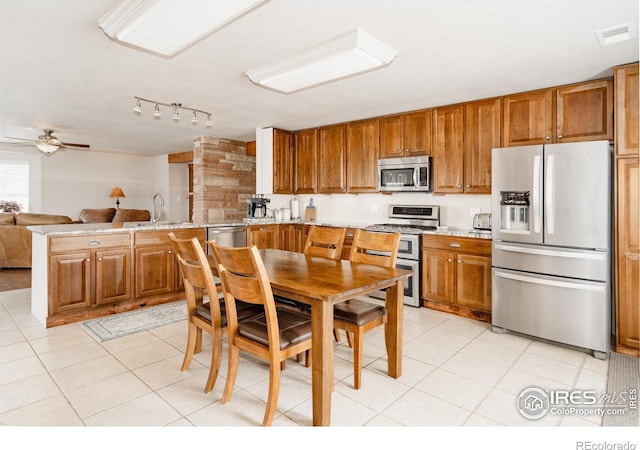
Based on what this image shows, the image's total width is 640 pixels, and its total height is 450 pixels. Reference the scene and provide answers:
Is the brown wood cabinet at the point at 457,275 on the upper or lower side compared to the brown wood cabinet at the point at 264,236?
lower

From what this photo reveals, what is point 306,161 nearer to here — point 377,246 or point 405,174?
point 405,174

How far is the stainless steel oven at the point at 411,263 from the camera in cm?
409

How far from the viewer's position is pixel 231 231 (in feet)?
16.2

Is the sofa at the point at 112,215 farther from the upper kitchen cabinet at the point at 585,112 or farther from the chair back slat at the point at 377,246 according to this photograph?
the upper kitchen cabinet at the point at 585,112

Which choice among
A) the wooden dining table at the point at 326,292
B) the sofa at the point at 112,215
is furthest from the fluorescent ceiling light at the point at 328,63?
the sofa at the point at 112,215

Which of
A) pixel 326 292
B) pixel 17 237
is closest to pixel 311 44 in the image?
pixel 326 292

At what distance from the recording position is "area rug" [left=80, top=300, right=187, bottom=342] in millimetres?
3276

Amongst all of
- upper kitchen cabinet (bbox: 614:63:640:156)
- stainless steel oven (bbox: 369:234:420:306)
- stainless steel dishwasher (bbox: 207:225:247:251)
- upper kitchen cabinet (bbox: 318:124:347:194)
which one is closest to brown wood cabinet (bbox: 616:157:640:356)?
upper kitchen cabinet (bbox: 614:63:640:156)

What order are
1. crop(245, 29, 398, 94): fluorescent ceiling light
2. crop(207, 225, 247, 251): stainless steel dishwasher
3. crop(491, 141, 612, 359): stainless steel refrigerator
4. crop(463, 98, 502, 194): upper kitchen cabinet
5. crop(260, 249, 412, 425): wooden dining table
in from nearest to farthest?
crop(260, 249, 412, 425): wooden dining table → crop(245, 29, 398, 94): fluorescent ceiling light → crop(491, 141, 612, 359): stainless steel refrigerator → crop(463, 98, 502, 194): upper kitchen cabinet → crop(207, 225, 247, 251): stainless steel dishwasher

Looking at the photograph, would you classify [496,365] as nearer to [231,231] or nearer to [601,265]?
[601,265]

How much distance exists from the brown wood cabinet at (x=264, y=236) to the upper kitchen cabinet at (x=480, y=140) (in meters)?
2.70

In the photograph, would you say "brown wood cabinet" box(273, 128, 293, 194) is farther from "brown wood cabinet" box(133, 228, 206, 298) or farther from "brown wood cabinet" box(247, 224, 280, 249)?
"brown wood cabinet" box(133, 228, 206, 298)

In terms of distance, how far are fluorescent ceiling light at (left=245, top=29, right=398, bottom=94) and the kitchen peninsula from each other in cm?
213
